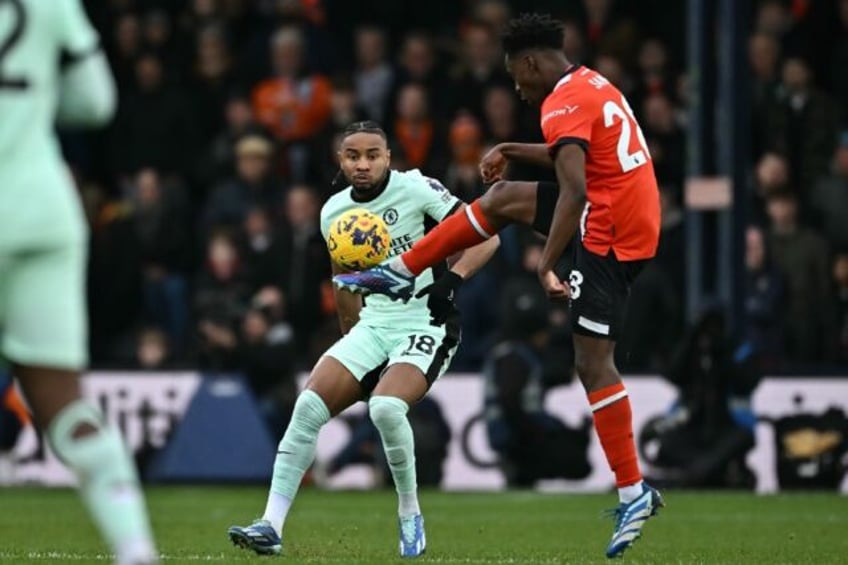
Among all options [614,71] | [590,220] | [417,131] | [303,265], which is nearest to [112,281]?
[303,265]

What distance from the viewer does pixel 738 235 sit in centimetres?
1731

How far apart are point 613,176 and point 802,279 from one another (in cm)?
782

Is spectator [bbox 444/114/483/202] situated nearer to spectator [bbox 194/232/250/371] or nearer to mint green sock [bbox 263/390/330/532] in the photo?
spectator [bbox 194/232/250/371]

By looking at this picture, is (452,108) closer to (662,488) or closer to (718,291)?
(718,291)

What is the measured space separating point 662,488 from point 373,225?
7.29 m

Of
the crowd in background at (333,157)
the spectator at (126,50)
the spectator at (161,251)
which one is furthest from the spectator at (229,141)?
the spectator at (126,50)

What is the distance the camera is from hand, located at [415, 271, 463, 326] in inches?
401

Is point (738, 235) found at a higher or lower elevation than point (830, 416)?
higher

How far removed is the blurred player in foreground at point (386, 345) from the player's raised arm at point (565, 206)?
829mm

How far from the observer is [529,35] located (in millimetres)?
9641

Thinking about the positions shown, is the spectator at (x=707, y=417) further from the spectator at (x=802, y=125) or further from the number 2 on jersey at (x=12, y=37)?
the number 2 on jersey at (x=12, y=37)

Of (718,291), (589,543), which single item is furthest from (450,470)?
(589,543)

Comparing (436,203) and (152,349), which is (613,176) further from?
(152,349)

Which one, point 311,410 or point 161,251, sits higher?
point 311,410
